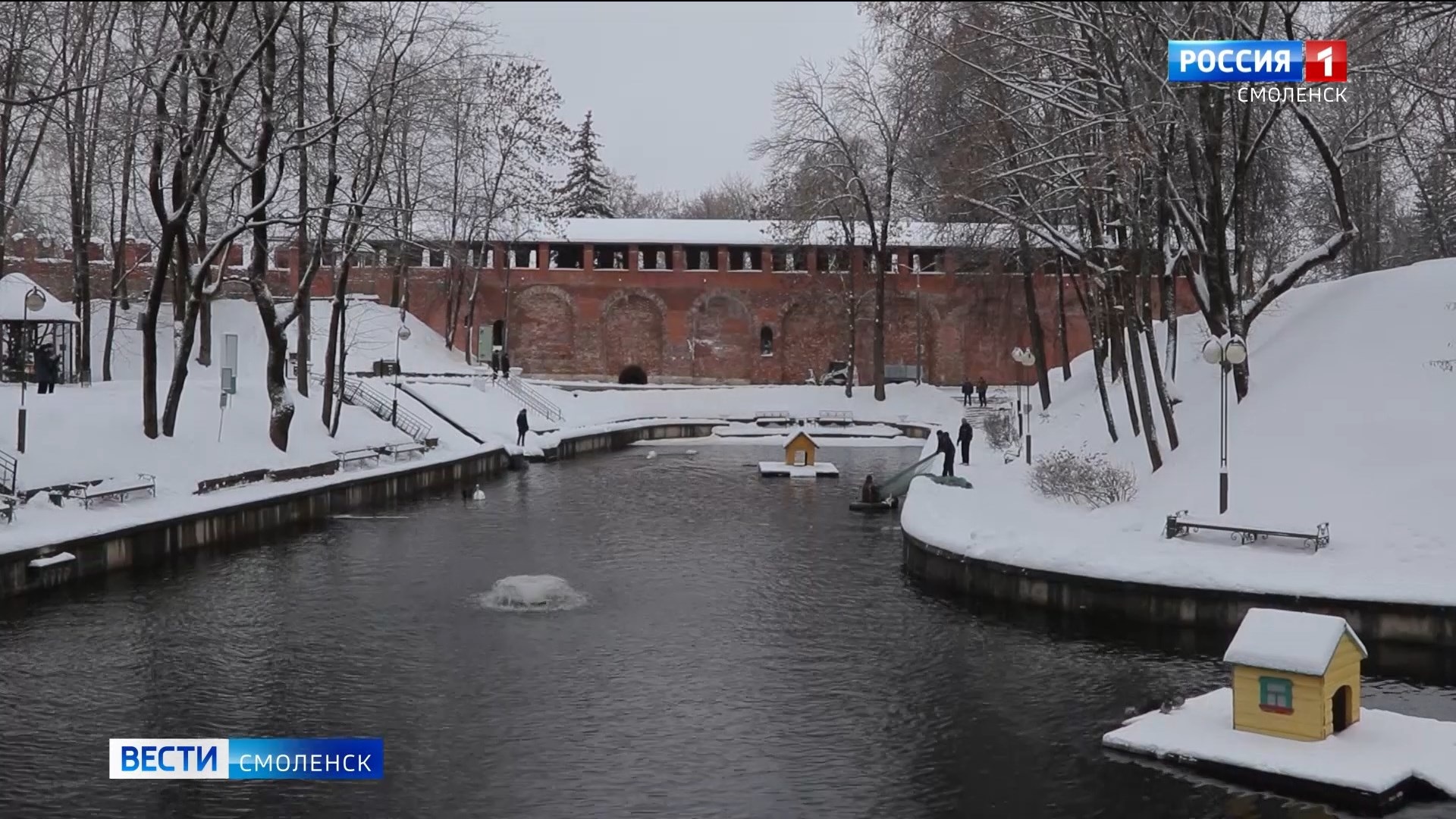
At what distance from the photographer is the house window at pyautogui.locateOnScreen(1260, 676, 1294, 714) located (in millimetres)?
10578

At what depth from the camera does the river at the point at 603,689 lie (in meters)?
9.79

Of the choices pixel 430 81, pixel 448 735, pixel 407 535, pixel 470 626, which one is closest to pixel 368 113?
pixel 430 81

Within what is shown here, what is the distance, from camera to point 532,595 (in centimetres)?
1642

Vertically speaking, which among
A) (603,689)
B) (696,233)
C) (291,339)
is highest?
(696,233)

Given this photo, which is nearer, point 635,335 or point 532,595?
point 532,595

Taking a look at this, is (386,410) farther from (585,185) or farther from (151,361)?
(585,185)

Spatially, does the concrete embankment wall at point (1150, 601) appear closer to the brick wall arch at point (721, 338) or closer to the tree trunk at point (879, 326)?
the tree trunk at point (879, 326)

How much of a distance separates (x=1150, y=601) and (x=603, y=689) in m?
6.44

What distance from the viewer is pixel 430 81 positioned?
26234 mm

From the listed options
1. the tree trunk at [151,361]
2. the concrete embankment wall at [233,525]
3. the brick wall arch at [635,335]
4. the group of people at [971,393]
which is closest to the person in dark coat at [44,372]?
the tree trunk at [151,361]

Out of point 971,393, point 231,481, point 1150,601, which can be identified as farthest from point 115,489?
point 971,393

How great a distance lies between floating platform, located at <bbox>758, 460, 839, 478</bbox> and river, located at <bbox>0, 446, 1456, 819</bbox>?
10.6 m

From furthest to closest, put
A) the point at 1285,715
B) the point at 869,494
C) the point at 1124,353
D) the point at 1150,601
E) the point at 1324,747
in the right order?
the point at 869,494 < the point at 1124,353 < the point at 1150,601 < the point at 1285,715 < the point at 1324,747

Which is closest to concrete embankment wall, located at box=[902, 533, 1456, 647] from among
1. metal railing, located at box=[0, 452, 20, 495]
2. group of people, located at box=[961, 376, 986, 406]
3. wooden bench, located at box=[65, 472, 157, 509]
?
wooden bench, located at box=[65, 472, 157, 509]
